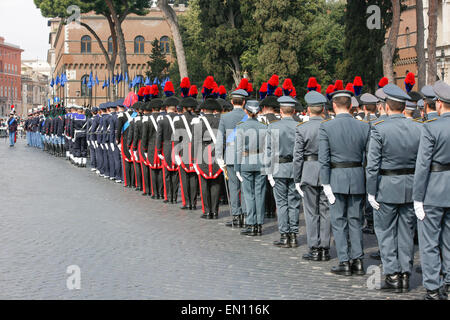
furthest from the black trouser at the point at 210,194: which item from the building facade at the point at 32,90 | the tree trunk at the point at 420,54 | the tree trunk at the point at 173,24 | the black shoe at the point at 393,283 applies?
the building facade at the point at 32,90

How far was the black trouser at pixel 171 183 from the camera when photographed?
1466 cm

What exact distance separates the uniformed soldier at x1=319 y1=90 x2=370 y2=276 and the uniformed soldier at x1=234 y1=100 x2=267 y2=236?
2.49 metres

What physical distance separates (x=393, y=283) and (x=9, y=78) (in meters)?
162

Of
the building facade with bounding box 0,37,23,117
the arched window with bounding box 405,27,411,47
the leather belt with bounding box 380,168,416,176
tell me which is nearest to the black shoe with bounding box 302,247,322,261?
the leather belt with bounding box 380,168,416,176

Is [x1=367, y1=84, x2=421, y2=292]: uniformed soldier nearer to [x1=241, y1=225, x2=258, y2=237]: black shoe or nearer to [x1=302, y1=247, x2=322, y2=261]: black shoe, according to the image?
[x1=302, y1=247, x2=322, y2=261]: black shoe

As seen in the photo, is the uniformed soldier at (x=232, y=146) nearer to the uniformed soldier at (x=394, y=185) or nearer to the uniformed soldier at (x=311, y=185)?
the uniformed soldier at (x=311, y=185)

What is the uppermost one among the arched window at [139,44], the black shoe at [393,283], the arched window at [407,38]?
the arched window at [139,44]

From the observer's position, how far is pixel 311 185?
8852 mm

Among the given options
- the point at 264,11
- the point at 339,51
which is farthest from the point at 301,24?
the point at 339,51

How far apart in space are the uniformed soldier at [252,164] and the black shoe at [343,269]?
2.70 m

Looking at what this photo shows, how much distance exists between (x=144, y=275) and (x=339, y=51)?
48.7 metres

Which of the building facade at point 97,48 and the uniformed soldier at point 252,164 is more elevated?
the building facade at point 97,48
